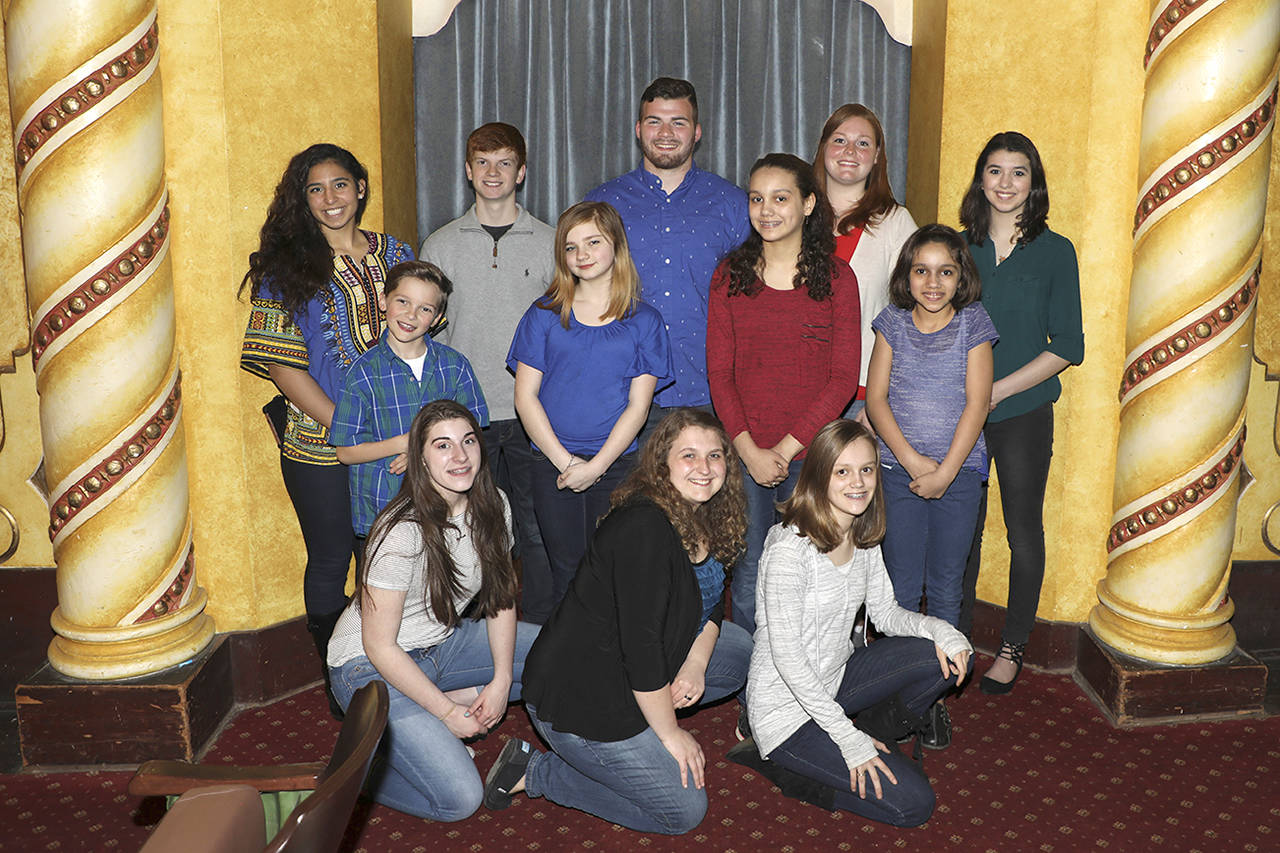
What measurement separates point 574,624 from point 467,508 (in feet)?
1.40

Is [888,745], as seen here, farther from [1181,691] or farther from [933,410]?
[1181,691]

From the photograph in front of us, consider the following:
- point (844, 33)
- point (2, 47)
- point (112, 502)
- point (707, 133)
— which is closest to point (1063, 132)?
point (844, 33)

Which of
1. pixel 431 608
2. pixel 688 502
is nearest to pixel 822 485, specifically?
pixel 688 502

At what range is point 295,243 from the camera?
11.0 ft

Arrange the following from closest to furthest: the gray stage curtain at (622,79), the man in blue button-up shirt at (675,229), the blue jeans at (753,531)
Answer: the blue jeans at (753,531)
the man in blue button-up shirt at (675,229)
the gray stage curtain at (622,79)

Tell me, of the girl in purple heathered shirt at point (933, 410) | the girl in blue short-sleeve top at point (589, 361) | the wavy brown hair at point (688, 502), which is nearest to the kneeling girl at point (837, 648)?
the wavy brown hair at point (688, 502)

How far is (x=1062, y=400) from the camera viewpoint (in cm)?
383

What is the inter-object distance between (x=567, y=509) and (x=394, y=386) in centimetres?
64

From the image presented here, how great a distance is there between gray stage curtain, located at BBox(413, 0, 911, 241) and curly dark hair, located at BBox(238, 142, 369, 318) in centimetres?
106

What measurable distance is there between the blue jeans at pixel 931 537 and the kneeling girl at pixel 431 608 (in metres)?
1.21

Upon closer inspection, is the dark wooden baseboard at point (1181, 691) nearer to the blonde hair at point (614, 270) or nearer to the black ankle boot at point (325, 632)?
the blonde hair at point (614, 270)

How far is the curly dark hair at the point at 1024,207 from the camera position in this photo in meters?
3.44

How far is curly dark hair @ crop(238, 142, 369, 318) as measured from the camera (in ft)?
10.9

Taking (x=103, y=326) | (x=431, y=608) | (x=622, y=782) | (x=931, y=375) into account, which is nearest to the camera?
(x=622, y=782)
